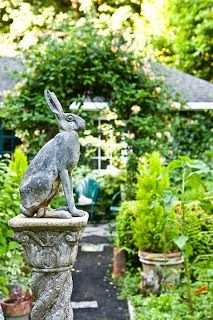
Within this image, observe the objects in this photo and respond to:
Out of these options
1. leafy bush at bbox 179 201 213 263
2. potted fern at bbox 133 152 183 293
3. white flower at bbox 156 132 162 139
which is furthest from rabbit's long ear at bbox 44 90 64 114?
white flower at bbox 156 132 162 139

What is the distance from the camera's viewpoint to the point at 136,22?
1852 cm

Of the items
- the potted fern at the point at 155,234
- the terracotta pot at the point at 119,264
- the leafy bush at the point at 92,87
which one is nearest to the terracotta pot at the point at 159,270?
the potted fern at the point at 155,234

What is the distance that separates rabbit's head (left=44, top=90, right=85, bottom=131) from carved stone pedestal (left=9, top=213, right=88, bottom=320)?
1.91 ft

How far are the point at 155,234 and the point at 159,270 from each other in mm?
494

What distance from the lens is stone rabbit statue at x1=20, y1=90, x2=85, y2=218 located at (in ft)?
11.2

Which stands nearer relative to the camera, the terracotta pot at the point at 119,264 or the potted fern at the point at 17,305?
the potted fern at the point at 17,305

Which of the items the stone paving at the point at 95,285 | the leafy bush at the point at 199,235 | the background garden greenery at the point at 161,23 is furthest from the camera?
the background garden greenery at the point at 161,23

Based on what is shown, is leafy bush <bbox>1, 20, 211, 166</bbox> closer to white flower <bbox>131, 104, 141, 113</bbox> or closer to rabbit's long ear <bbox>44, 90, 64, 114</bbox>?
white flower <bbox>131, 104, 141, 113</bbox>

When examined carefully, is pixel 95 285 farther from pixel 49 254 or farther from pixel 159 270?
pixel 49 254

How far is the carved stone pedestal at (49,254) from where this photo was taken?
3.38 m

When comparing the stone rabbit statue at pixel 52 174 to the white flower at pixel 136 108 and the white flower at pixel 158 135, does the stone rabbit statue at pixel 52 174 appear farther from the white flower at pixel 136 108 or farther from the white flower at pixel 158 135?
the white flower at pixel 158 135

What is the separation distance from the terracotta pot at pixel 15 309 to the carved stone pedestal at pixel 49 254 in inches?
74.0

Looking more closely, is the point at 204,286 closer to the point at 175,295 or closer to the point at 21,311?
the point at 175,295

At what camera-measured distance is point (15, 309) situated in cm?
530
